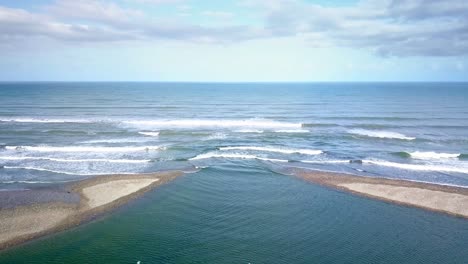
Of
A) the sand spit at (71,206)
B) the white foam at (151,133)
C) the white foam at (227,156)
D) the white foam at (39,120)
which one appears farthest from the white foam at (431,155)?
the white foam at (39,120)

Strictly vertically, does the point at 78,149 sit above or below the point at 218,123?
below

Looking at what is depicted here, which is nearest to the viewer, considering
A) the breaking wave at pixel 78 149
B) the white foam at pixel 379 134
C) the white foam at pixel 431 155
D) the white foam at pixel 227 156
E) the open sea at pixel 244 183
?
the open sea at pixel 244 183

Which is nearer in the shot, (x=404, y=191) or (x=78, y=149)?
(x=404, y=191)

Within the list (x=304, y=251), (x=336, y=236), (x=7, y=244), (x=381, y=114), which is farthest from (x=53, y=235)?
(x=381, y=114)

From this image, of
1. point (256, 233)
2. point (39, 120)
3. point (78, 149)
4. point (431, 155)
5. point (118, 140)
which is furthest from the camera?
point (39, 120)

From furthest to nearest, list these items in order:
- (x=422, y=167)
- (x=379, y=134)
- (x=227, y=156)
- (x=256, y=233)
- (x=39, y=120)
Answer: (x=39, y=120) < (x=379, y=134) < (x=227, y=156) < (x=422, y=167) < (x=256, y=233)

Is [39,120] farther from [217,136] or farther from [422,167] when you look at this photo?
[422,167]

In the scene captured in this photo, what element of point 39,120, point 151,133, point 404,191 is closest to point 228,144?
point 151,133

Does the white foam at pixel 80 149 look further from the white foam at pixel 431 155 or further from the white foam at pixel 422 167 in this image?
the white foam at pixel 431 155
